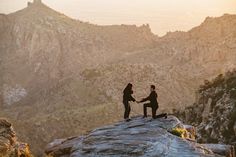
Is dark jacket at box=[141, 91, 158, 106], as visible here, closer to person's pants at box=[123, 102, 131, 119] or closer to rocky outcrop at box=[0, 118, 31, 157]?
person's pants at box=[123, 102, 131, 119]

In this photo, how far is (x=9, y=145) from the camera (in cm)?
4638

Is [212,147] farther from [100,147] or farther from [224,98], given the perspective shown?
[224,98]

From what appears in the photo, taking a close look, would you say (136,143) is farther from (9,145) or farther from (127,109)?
(9,145)

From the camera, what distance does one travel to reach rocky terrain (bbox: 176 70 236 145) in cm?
9706

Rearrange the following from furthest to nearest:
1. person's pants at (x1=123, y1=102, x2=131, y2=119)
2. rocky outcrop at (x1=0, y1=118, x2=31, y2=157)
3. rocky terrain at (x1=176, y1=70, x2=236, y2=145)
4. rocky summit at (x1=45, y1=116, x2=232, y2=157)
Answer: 1. rocky terrain at (x1=176, y1=70, x2=236, y2=145)
2. person's pants at (x1=123, y1=102, x2=131, y2=119)
3. rocky outcrop at (x1=0, y1=118, x2=31, y2=157)
4. rocky summit at (x1=45, y1=116, x2=232, y2=157)

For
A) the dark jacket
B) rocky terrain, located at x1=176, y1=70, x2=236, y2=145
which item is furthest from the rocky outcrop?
rocky terrain, located at x1=176, y1=70, x2=236, y2=145

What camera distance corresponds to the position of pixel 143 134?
35.1 metres

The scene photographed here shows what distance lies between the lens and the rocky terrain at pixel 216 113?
97.1m

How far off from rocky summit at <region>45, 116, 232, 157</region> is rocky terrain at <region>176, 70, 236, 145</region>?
55.2m

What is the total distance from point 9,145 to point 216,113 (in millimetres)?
65143

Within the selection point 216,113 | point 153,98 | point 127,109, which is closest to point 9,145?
point 127,109

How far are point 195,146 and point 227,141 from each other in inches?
2418

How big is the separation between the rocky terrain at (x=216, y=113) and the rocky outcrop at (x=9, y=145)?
48.9 m

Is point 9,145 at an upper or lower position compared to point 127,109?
lower
